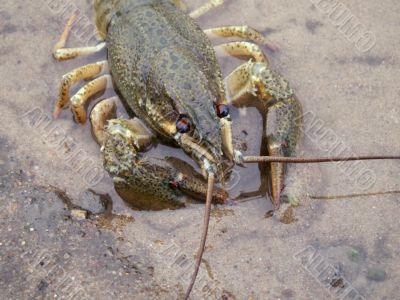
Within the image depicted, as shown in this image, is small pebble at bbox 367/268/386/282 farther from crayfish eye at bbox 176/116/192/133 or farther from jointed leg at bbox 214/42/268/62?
jointed leg at bbox 214/42/268/62

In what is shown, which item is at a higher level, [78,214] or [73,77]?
[73,77]

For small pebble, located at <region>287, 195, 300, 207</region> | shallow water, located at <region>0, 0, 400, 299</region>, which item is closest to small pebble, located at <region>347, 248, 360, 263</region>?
shallow water, located at <region>0, 0, 400, 299</region>

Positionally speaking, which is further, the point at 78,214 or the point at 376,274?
the point at 78,214

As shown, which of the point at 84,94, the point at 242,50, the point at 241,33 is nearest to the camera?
the point at 84,94

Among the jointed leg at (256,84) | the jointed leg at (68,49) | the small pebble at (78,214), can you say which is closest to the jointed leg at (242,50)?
the jointed leg at (256,84)

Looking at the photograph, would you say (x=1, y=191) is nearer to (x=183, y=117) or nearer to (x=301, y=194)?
(x=183, y=117)

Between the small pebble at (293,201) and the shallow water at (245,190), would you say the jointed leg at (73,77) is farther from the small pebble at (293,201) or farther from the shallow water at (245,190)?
the small pebble at (293,201)

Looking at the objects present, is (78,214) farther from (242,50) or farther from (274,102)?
(242,50)

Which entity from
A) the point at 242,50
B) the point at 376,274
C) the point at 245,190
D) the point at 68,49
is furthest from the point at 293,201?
the point at 68,49
